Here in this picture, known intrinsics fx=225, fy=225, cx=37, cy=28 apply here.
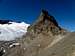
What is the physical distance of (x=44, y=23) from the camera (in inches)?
2111

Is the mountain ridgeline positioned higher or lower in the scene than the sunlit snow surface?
lower

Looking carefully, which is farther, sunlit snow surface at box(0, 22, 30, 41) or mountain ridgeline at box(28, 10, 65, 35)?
sunlit snow surface at box(0, 22, 30, 41)

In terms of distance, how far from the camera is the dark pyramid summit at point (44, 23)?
5070 cm

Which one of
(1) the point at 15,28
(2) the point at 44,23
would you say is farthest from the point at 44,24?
(1) the point at 15,28

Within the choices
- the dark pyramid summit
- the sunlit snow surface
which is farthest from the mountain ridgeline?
the sunlit snow surface

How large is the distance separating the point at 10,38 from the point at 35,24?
53.7m

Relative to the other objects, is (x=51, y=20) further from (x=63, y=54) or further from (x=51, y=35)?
(x=63, y=54)

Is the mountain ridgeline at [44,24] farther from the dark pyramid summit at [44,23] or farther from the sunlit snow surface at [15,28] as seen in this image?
the sunlit snow surface at [15,28]

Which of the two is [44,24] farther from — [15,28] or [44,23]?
[15,28]

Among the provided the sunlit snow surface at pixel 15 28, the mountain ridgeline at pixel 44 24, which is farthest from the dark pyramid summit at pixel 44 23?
the sunlit snow surface at pixel 15 28

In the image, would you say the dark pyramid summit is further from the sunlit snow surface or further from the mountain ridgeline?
the sunlit snow surface

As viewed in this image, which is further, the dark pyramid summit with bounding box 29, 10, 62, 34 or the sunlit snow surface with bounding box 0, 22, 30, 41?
the sunlit snow surface with bounding box 0, 22, 30, 41

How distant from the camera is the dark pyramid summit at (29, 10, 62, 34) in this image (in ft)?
A: 166

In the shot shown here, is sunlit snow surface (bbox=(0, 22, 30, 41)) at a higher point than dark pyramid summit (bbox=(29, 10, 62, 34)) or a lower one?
higher
